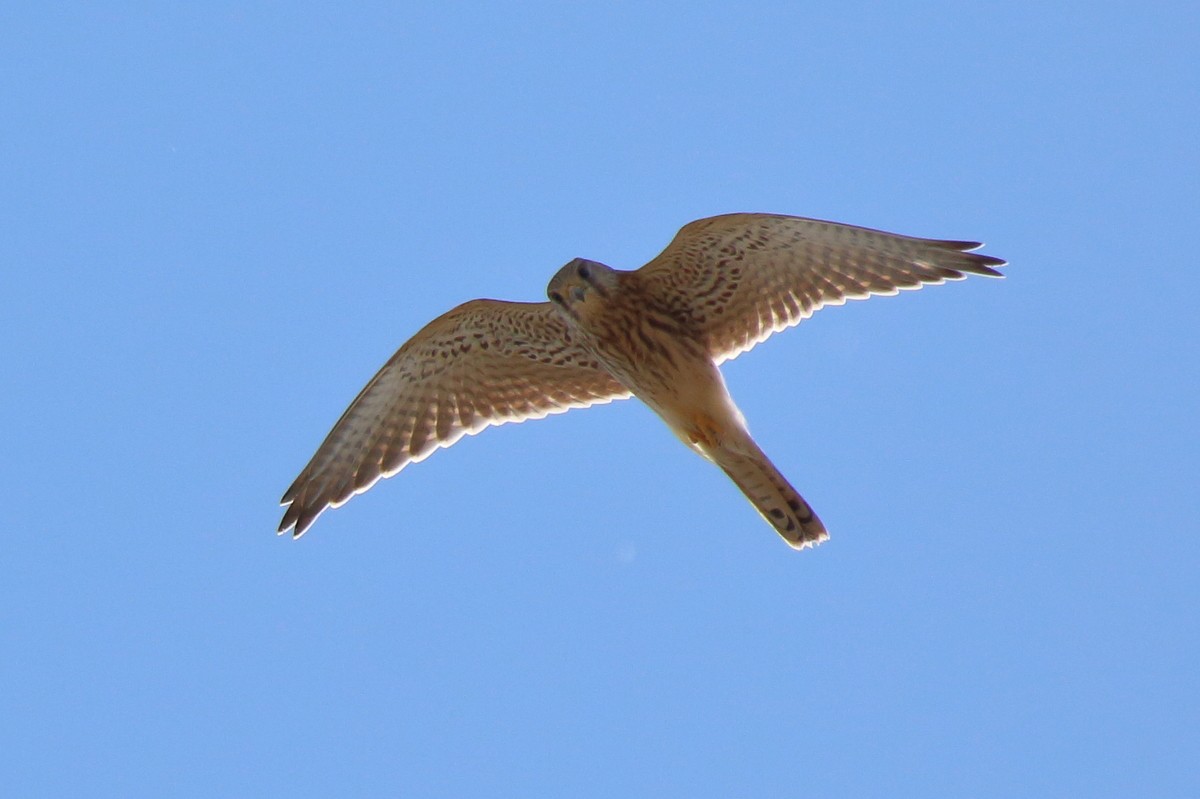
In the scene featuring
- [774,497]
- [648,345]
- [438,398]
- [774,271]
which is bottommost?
[774,497]

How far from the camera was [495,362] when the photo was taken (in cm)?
892

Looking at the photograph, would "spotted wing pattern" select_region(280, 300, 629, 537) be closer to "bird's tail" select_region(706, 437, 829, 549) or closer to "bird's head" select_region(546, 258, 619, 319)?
"bird's head" select_region(546, 258, 619, 319)

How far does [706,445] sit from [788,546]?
2.33 ft

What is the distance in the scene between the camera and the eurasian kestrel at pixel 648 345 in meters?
8.27

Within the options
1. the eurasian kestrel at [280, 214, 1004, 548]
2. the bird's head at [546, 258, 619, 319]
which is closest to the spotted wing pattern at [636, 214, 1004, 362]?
the eurasian kestrel at [280, 214, 1004, 548]

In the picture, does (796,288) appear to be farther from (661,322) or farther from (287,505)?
(287,505)

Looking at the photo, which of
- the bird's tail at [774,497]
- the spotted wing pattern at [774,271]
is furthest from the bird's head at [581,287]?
the bird's tail at [774,497]

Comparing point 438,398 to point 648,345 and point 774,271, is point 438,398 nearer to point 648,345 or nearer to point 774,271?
point 648,345

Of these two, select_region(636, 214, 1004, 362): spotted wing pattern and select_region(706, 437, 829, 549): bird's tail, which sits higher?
select_region(636, 214, 1004, 362): spotted wing pattern

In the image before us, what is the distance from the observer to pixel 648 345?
8.42 metres

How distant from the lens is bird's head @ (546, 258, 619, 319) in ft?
27.0

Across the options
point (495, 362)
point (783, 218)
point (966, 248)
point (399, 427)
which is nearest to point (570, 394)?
point (495, 362)

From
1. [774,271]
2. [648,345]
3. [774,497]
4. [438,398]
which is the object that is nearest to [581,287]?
[648,345]

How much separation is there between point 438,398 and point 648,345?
1393 mm
